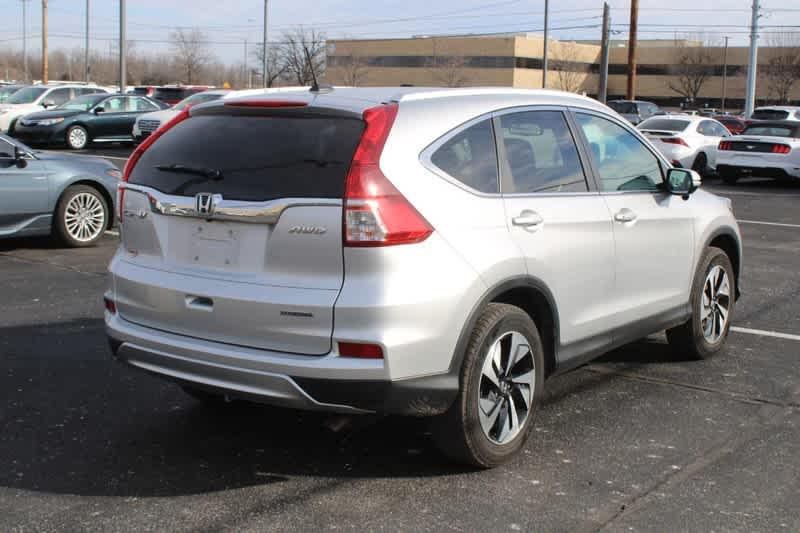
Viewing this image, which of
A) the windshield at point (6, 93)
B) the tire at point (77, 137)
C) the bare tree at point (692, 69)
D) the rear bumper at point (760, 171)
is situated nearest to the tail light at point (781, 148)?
the rear bumper at point (760, 171)

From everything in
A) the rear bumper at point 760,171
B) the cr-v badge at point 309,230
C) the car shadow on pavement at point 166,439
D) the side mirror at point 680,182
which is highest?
the side mirror at point 680,182

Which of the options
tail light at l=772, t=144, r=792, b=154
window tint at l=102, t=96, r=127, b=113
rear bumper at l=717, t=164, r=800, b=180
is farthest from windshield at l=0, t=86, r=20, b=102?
tail light at l=772, t=144, r=792, b=154

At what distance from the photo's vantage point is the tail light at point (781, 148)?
21052mm

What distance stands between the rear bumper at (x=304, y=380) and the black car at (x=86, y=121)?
81.2ft

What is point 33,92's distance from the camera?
31.9m

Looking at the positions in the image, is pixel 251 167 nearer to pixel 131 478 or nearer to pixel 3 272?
pixel 131 478

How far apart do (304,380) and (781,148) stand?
62.8 feet

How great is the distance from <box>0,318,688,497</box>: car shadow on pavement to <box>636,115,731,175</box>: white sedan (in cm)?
1755

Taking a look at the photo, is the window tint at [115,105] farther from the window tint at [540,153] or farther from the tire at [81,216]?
the window tint at [540,153]

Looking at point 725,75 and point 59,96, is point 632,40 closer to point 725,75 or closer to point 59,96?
point 59,96

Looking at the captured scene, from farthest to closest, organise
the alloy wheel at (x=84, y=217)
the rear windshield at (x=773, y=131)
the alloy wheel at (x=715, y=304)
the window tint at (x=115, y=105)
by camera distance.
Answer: the window tint at (x=115, y=105) → the rear windshield at (x=773, y=131) → the alloy wheel at (x=84, y=217) → the alloy wheel at (x=715, y=304)

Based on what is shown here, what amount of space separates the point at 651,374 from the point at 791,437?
1281 mm

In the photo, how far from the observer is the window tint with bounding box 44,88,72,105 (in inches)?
1254

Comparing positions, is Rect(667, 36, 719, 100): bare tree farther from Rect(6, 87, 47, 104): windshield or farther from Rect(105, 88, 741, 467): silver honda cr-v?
Rect(105, 88, 741, 467): silver honda cr-v
